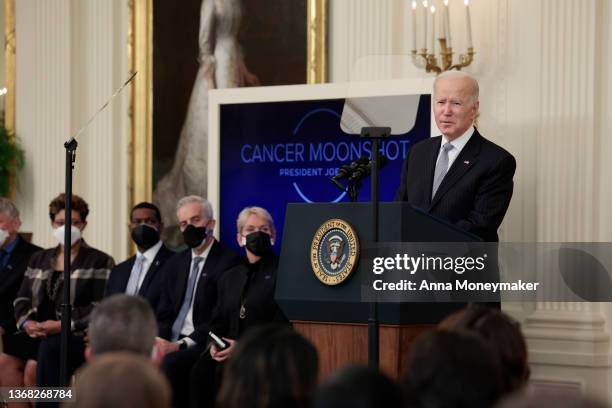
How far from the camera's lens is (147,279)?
736cm

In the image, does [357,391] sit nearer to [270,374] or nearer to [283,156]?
[270,374]

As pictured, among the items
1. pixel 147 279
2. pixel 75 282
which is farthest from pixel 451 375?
pixel 75 282

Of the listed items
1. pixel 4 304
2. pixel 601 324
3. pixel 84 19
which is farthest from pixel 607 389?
pixel 84 19

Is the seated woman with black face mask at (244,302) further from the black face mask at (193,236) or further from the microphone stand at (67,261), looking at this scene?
the microphone stand at (67,261)

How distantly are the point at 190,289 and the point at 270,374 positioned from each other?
4.68 metres

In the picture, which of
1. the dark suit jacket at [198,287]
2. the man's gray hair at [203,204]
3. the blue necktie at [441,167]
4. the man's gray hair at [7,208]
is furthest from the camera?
the man's gray hair at [7,208]

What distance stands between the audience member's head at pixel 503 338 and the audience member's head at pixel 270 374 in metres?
0.59

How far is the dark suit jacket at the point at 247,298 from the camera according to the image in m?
6.44

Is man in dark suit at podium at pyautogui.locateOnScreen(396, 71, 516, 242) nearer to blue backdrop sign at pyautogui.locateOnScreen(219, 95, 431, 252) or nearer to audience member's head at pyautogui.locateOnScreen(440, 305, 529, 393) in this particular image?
blue backdrop sign at pyautogui.locateOnScreen(219, 95, 431, 252)

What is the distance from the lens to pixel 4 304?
7844mm

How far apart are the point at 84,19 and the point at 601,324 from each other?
5.18 m

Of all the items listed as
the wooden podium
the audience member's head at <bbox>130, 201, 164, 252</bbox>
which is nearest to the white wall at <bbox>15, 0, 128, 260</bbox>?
the audience member's head at <bbox>130, 201, 164, 252</bbox>

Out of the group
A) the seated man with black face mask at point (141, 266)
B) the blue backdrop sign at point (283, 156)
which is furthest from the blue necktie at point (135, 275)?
the blue backdrop sign at point (283, 156)

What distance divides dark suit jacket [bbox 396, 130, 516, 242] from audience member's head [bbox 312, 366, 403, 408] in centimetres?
295
